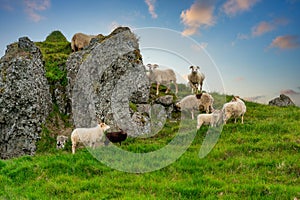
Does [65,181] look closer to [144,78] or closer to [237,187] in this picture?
[237,187]

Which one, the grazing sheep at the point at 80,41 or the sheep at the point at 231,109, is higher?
the grazing sheep at the point at 80,41

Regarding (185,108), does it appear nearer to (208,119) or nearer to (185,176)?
(208,119)

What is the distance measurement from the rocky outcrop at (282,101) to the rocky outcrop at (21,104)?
18.8m

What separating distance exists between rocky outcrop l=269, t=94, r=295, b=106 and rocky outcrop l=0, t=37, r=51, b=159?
740 inches

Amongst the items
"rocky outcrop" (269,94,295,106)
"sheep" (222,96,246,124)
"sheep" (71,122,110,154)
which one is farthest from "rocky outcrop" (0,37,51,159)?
"rocky outcrop" (269,94,295,106)

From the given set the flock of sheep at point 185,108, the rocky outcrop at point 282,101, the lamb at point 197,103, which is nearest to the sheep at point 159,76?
the flock of sheep at point 185,108

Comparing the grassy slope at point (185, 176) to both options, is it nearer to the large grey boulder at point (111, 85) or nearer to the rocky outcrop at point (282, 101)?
the large grey boulder at point (111, 85)

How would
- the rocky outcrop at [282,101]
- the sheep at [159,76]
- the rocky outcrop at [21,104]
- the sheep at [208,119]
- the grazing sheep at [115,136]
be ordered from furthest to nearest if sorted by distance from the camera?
the rocky outcrop at [282,101] → the sheep at [159,76] → the rocky outcrop at [21,104] → the sheep at [208,119] → the grazing sheep at [115,136]

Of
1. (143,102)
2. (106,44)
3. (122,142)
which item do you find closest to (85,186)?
(122,142)

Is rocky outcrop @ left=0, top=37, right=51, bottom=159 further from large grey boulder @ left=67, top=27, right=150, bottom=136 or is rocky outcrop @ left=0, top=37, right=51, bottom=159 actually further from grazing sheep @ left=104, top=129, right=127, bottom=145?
grazing sheep @ left=104, top=129, right=127, bottom=145

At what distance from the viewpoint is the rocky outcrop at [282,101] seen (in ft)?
93.0

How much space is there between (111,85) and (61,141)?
433cm

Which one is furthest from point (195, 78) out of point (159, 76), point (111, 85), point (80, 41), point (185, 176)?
point (185, 176)

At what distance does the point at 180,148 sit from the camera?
43.9ft
